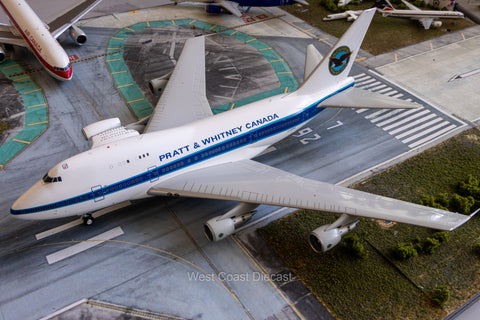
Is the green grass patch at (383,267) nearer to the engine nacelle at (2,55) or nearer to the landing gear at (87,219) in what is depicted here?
the landing gear at (87,219)

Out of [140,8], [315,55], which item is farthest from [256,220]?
[140,8]

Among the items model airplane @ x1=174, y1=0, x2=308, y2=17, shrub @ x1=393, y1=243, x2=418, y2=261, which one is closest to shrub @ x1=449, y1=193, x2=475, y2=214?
shrub @ x1=393, y1=243, x2=418, y2=261

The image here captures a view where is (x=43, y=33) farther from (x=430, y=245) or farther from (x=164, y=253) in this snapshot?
(x=430, y=245)

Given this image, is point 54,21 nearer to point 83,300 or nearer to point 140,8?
point 140,8

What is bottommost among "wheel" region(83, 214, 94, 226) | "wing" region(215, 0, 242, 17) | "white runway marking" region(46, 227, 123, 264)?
"white runway marking" region(46, 227, 123, 264)

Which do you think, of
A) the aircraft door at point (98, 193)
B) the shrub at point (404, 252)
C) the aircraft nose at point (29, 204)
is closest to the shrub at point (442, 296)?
the shrub at point (404, 252)

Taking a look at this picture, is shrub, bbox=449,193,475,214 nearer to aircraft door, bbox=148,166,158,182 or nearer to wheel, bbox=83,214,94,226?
aircraft door, bbox=148,166,158,182
